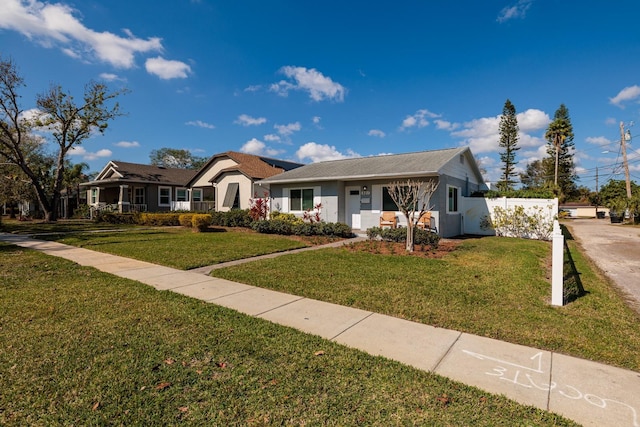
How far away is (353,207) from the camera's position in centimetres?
1590

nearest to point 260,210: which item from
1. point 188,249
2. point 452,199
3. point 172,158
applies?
point 188,249

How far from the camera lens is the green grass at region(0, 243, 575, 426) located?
7.80 feet

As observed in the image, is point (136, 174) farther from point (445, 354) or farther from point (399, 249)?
point (445, 354)

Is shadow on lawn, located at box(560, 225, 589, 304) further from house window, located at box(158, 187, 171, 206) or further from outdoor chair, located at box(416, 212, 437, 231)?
house window, located at box(158, 187, 171, 206)

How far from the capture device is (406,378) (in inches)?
114

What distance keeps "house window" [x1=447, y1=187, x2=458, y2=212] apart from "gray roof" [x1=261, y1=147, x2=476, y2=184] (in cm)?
163

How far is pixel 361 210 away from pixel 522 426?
43.6 ft

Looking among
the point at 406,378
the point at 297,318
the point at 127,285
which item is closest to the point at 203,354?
the point at 297,318

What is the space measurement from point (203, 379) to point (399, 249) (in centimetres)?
837

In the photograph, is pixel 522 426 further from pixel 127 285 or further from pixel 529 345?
pixel 127 285

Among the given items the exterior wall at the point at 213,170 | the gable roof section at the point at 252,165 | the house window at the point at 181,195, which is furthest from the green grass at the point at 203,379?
the house window at the point at 181,195

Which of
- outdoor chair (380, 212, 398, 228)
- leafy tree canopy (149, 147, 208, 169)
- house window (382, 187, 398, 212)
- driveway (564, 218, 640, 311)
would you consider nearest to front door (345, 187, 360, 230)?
house window (382, 187, 398, 212)

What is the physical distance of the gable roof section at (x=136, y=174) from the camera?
26281mm

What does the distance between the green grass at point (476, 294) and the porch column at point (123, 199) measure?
885 inches
